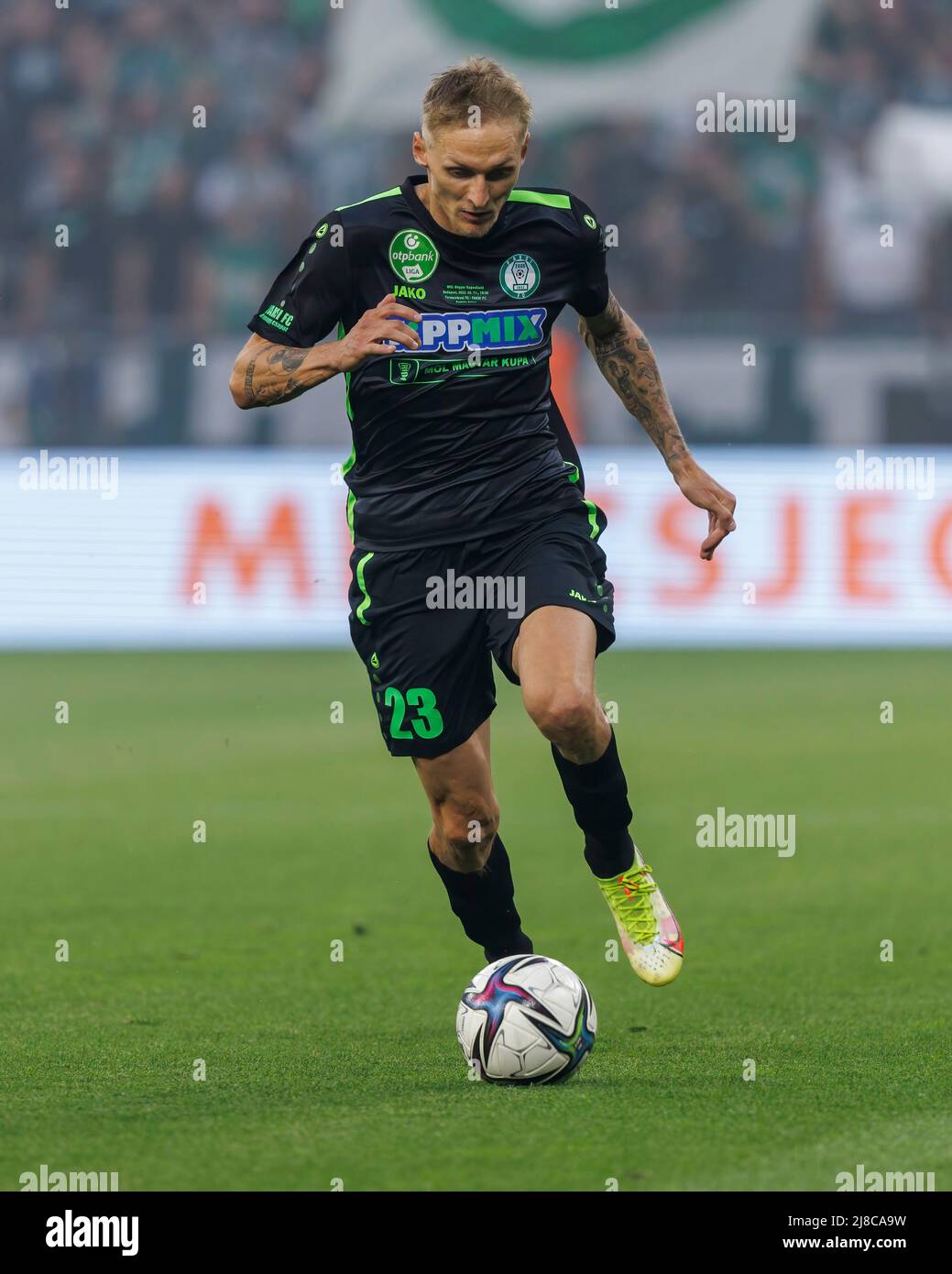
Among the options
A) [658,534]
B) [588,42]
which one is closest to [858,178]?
[588,42]

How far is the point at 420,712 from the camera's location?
566 centimetres

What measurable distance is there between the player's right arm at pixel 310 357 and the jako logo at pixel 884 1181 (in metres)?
2.12

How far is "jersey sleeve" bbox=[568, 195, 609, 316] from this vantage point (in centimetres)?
580

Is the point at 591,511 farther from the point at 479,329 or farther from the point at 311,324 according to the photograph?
the point at 311,324

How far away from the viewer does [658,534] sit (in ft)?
49.6

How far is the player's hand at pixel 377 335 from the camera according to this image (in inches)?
202

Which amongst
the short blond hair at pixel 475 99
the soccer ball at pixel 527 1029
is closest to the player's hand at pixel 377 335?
the short blond hair at pixel 475 99

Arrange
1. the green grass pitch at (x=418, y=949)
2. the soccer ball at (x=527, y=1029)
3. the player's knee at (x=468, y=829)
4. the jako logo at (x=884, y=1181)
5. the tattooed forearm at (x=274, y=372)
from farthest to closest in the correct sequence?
the player's knee at (x=468, y=829) < the tattooed forearm at (x=274, y=372) < the soccer ball at (x=527, y=1029) < the green grass pitch at (x=418, y=949) < the jako logo at (x=884, y=1181)

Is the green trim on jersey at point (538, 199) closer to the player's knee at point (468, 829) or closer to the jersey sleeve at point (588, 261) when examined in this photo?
the jersey sleeve at point (588, 261)

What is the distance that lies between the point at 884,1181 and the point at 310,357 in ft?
7.75

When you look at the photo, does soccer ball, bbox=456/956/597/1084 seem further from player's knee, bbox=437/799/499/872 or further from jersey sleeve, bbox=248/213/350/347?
jersey sleeve, bbox=248/213/350/347
